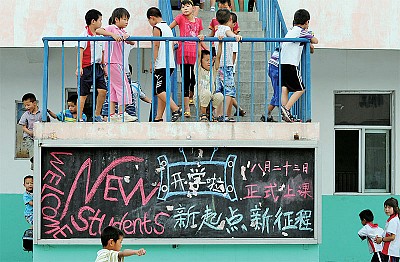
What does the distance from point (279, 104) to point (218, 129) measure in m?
0.74

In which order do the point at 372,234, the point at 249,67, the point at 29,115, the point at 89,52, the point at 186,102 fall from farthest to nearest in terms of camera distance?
the point at 249,67
the point at 29,115
the point at 372,234
the point at 186,102
the point at 89,52

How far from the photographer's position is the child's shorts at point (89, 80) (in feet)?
34.4

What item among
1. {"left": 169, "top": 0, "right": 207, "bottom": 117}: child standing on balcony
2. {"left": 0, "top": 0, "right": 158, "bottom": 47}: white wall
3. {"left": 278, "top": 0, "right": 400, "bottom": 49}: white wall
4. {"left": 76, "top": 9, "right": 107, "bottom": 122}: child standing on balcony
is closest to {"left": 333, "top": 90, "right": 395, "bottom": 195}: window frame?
{"left": 278, "top": 0, "right": 400, "bottom": 49}: white wall

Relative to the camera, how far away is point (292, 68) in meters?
10.3

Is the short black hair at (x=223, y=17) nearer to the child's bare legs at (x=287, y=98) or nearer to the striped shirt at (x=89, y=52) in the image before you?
the child's bare legs at (x=287, y=98)

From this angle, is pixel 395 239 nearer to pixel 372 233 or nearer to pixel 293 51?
pixel 372 233

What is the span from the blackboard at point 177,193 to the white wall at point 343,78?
4.22 meters

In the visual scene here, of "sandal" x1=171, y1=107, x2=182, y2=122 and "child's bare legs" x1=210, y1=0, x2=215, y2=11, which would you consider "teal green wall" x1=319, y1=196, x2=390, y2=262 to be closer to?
"child's bare legs" x1=210, y1=0, x2=215, y2=11

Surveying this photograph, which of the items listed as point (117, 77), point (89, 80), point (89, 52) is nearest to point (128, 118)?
point (117, 77)

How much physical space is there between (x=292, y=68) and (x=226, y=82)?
76 centimetres

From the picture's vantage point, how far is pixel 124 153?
998 centimetres

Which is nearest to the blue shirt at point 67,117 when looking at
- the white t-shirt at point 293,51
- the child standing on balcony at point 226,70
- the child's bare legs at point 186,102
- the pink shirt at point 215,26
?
the child's bare legs at point 186,102

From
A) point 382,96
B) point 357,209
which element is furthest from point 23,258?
point 382,96

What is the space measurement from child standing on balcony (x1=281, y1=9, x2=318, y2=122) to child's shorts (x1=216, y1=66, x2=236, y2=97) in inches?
22.5
